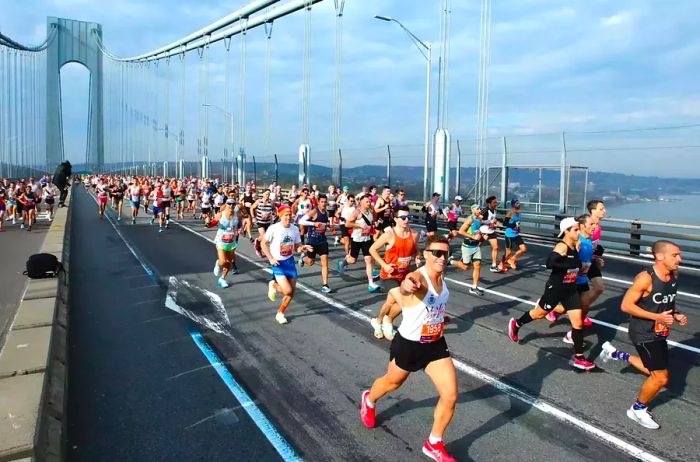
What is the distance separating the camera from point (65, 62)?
90.2m

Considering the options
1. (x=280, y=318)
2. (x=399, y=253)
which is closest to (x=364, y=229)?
(x=399, y=253)

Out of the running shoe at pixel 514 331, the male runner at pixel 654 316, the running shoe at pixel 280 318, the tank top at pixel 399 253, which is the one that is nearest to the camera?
the male runner at pixel 654 316

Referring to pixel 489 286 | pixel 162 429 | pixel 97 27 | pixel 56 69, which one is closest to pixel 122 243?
pixel 489 286

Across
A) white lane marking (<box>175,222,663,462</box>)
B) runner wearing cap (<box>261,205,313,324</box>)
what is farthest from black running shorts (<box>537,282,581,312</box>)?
runner wearing cap (<box>261,205,313,324</box>)

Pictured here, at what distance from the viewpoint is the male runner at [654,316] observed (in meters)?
4.45

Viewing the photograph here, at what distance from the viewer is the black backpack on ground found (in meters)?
7.96

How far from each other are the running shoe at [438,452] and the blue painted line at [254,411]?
37.4 inches

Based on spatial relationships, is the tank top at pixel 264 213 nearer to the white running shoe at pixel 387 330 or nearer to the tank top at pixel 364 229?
the tank top at pixel 364 229

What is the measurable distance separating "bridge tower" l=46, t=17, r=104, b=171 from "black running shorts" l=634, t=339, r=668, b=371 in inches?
3685

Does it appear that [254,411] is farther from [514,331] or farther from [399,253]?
[514,331]

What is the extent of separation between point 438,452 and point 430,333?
0.85 meters

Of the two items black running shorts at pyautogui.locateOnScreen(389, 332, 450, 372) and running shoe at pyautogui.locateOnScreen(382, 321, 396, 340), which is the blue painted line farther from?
running shoe at pyautogui.locateOnScreen(382, 321, 396, 340)

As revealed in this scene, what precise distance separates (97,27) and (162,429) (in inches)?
4167

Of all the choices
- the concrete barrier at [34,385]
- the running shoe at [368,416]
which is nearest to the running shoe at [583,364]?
the running shoe at [368,416]
